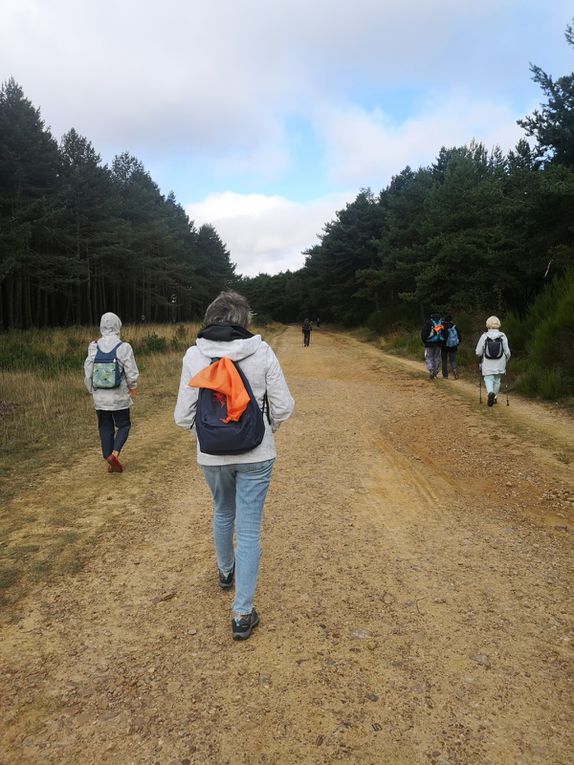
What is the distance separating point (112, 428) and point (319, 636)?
3.95 m

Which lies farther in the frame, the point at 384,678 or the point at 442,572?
the point at 442,572

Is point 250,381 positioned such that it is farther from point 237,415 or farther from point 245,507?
point 245,507

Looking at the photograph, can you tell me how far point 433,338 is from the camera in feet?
42.8

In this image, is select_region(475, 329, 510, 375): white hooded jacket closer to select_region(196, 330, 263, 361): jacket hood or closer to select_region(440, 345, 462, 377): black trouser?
select_region(440, 345, 462, 377): black trouser

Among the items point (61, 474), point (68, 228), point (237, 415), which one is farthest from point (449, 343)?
point (68, 228)

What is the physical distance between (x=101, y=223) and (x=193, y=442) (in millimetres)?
27024

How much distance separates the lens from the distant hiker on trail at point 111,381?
5414 mm

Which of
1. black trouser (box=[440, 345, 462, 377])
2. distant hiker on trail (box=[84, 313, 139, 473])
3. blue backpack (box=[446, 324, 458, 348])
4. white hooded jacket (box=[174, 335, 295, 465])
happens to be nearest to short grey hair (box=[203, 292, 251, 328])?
white hooded jacket (box=[174, 335, 295, 465])

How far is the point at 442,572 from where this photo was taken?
135 inches

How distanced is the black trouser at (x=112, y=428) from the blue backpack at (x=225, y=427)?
11.2ft

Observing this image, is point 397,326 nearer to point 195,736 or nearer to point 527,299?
point 527,299

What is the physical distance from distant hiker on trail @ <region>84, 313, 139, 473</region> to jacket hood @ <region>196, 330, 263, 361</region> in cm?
290

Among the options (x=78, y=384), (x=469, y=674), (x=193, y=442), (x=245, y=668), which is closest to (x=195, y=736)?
(x=245, y=668)

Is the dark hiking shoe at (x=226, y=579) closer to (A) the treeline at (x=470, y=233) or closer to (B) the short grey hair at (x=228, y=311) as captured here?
(B) the short grey hair at (x=228, y=311)
